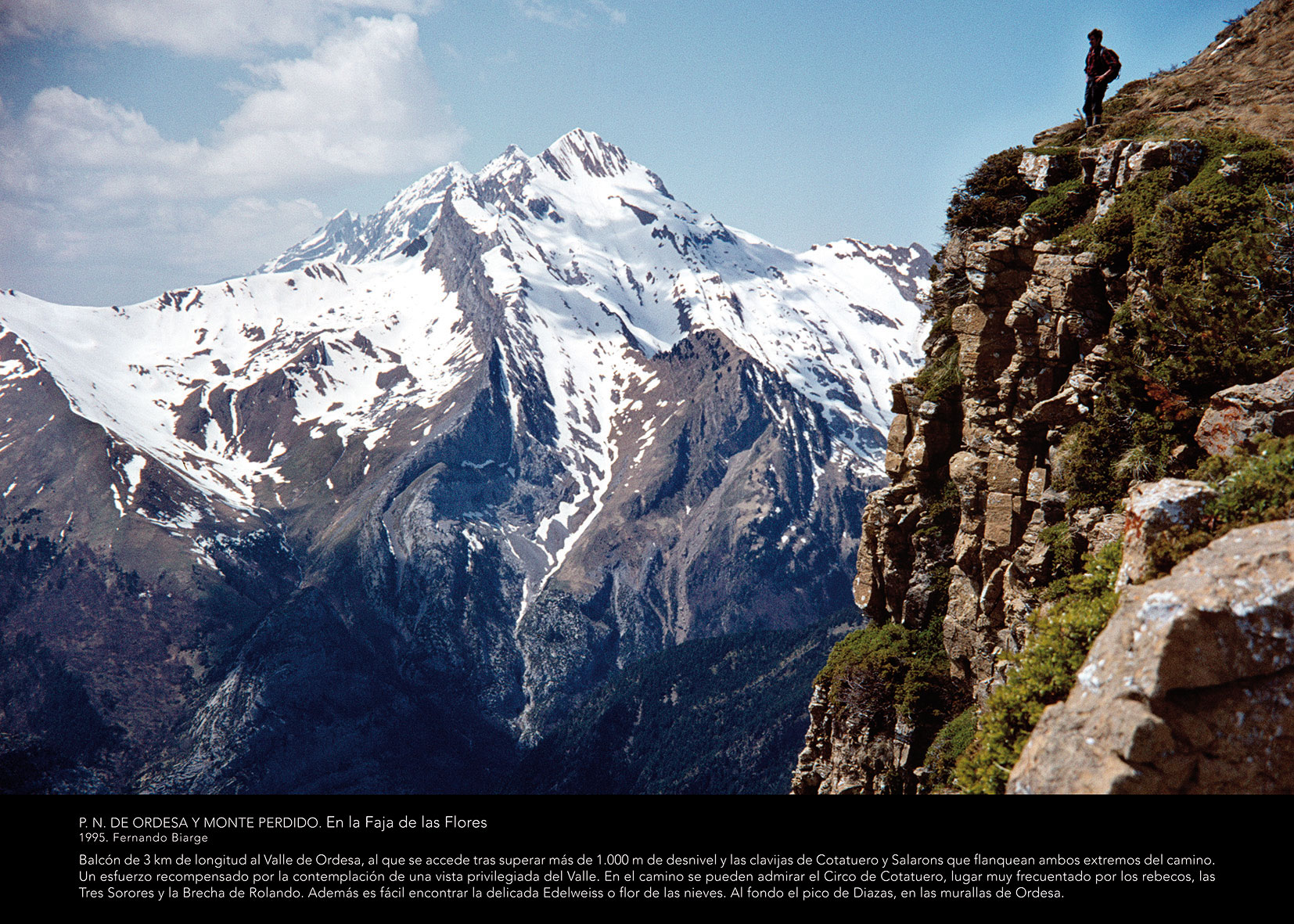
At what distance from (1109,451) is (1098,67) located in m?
19.0

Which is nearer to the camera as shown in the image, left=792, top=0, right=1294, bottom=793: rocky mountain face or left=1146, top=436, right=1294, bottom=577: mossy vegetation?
left=792, top=0, right=1294, bottom=793: rocky mountain face

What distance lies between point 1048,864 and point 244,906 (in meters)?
11.6

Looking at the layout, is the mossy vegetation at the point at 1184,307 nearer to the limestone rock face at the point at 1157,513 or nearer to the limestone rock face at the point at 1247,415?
the limestone rock face at the point at 1247,415

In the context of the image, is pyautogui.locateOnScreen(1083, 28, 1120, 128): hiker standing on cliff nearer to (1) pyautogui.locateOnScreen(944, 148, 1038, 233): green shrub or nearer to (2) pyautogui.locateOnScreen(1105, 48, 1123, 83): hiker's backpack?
(2) pyautogui.locateOnScreen(1105, 48, 1123, 83): hiker's backpack

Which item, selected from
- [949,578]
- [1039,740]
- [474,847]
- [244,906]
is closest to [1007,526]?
[949,578]

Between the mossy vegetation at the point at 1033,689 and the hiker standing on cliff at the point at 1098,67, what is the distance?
25.8 metres

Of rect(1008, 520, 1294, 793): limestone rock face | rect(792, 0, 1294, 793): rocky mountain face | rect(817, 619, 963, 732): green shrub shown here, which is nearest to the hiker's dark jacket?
rect(792, 0, 1294, 793): rocky mountain face

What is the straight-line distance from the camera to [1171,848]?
10812 millimetres

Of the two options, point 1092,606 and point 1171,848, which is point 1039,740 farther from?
point 1092,606

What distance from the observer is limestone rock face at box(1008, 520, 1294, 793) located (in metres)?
11.3

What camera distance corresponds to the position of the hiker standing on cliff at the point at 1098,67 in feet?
104

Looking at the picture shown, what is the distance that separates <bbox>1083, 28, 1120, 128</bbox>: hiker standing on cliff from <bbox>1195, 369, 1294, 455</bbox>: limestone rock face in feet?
63.9

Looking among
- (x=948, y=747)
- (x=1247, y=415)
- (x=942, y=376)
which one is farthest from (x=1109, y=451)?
(x=948, y=747)

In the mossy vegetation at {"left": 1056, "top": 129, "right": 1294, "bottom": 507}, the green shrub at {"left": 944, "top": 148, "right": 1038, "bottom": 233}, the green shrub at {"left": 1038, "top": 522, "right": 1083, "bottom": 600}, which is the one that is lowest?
the green shrub at {"left": 1038, "top": 522, "right": 1083, "bottom": 600}
